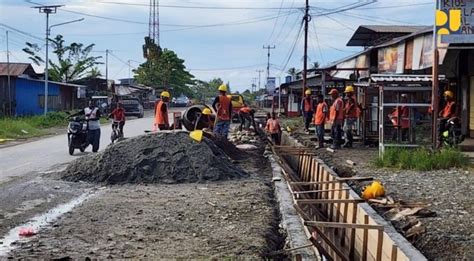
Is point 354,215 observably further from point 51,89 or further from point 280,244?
point 51,89

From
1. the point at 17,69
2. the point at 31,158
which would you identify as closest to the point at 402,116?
the point at 31,158

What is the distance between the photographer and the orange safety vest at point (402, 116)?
15.8 m

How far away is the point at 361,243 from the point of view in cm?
850

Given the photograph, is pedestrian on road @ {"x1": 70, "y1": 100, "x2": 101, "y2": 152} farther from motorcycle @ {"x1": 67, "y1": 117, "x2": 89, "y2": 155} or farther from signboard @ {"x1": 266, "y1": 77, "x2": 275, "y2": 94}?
signboard @ {"x1": 266, "y1": 77, "x2": 275, "y2": 94}

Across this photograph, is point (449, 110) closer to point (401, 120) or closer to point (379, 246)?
point (401, 120)

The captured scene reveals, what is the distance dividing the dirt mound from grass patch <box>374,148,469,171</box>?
331 cm

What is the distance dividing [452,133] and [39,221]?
36.3 ft

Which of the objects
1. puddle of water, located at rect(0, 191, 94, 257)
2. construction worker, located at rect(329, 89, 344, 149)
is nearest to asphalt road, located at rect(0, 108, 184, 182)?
puddle of water, located at rect(0, 191, 94, 257)

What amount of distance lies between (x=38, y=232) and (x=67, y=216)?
109 cm

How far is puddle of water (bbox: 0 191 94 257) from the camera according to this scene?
23.2 ft

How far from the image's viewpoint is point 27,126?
3159cm

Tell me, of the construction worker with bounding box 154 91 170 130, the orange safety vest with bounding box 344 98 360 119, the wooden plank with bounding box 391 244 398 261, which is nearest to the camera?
the wooden plank with bounding box 391 244 398 261

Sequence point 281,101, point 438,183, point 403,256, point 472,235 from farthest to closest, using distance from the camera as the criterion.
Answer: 1. point 281,101
2. point 438,183
3. point 472,235
4. point 403,256

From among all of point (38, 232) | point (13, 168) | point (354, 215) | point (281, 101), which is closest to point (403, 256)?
point (354, 215)
